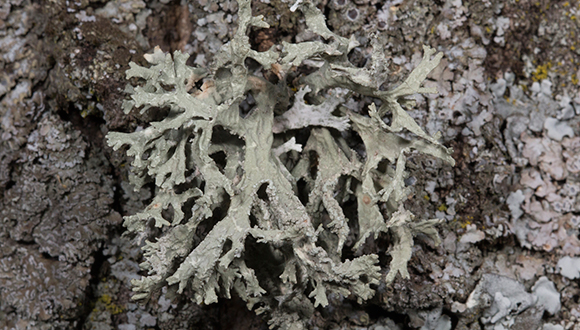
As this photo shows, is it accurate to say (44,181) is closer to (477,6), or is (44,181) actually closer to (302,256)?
(302,256)

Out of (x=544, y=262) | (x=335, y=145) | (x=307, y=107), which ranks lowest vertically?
(x=544, y=262)

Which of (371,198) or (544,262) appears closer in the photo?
(371,198)

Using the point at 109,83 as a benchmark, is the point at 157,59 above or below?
above

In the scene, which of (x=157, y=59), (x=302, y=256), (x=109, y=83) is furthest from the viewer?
(x=109, y=83)

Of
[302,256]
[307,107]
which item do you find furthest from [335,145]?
[302,256]

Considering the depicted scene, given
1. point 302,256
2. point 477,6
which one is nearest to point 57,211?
point 302,256

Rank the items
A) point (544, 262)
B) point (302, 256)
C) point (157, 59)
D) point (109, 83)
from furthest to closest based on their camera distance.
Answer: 1. point (544, 262)
2. point (109, 83)
3. point (157, 59)
4. point (302, 256)
